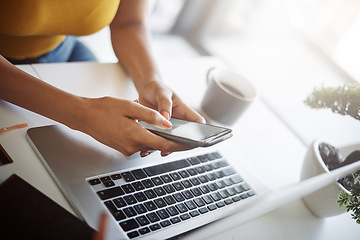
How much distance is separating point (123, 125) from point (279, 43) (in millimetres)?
1016

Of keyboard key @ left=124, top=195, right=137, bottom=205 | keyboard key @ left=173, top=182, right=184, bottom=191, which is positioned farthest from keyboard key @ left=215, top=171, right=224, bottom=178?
keyboard key @ left=124, top=195, right=137, bottom=205

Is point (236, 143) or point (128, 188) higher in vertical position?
point (236, 143)

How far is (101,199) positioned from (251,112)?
0.60 metres

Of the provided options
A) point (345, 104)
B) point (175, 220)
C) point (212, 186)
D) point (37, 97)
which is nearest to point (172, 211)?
point (175, 220)

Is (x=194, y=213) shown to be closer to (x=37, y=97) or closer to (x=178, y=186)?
(x=178, y=186)

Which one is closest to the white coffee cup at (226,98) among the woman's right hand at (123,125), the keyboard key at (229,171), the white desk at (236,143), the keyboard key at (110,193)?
the white desk at (236,143)

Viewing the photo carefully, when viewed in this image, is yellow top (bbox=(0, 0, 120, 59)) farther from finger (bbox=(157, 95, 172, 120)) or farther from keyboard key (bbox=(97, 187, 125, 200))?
keyboard key (bbox=(97, 187, 125, 200))

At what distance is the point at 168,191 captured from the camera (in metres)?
0.55

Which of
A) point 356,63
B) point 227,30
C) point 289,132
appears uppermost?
point 227,30

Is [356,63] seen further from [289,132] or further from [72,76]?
[72,76]

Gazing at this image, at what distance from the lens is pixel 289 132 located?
3.14 feet

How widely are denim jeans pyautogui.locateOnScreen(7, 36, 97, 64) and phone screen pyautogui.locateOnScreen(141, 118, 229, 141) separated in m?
0.38

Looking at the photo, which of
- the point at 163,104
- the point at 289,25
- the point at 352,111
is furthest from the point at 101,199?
the point at 289,25

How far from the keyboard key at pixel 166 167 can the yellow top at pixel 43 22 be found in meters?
0.36
